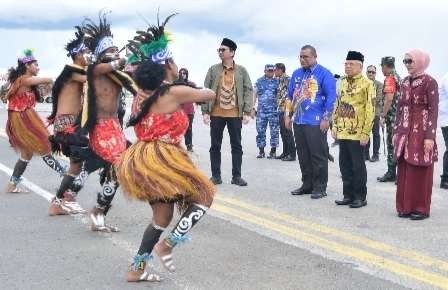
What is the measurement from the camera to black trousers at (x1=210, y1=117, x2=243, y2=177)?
9344 mm

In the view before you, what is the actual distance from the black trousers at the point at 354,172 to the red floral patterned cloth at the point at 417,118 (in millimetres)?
584

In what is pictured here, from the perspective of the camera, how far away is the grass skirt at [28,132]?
8.58 m

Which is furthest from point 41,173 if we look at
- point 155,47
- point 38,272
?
point 155,47

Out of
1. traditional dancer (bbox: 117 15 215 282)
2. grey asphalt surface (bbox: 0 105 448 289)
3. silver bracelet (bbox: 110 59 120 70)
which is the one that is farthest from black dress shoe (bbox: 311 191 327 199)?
traditional dancer (bbox: 117 15 215 282)

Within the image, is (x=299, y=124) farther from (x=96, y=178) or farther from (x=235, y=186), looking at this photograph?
(x=96, y=178)

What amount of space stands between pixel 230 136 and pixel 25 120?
2.81 meters

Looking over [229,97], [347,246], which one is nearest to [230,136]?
[229,97]

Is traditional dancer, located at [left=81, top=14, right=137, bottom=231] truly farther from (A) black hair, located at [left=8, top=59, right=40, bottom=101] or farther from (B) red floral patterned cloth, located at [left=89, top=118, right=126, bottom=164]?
(A) black hair, located at [left=8, top=59, right=40, bottom=101]

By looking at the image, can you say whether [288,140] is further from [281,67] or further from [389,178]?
[389,178]

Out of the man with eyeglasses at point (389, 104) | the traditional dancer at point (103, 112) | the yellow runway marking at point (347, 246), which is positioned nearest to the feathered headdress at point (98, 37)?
the traditional dancer at point (103, 112)

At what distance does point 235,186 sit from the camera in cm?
930

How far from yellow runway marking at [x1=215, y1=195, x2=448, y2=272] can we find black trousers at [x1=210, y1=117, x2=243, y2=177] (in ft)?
4.80

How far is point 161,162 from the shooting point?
15.4ft

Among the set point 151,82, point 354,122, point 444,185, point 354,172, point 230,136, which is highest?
point 151,82
